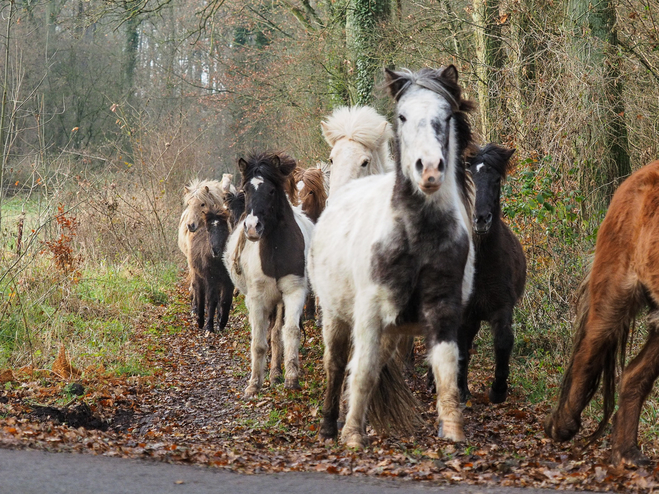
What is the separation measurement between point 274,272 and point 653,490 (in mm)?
5475

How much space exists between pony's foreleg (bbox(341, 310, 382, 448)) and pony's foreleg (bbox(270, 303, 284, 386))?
3.50 m

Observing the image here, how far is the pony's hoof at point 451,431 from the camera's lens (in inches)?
193

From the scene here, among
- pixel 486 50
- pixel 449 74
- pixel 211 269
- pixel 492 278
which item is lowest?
pixel 492 278

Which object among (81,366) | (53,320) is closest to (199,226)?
(53,320)

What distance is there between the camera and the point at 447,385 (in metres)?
4.86

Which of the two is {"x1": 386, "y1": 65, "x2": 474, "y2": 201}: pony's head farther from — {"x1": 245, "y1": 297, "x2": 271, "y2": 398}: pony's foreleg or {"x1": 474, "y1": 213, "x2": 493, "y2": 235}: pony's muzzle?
{"x1": 245, "y1": 297, "x2": 271, "y2": 398}: pony's foreleg

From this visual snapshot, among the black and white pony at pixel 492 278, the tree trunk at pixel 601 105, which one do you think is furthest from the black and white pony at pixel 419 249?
the tree trunk at pixel 601 105

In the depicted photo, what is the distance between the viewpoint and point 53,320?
10070 mm

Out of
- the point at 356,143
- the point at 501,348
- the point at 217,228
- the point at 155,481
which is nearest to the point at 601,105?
the point at 356,143

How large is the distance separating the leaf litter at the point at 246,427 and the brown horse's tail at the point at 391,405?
114 millimetres

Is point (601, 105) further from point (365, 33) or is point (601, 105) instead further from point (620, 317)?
point (365, 33)

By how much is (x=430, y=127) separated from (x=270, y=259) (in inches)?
167

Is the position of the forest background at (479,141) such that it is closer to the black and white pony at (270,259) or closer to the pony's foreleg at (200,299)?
the pony's foreleg at (200,299)

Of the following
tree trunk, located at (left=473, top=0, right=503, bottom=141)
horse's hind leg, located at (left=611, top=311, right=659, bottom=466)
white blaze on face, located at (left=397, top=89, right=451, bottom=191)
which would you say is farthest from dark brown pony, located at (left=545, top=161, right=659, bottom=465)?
tree trunk, located at (left=473, top=0, right=503, bottom=141)
